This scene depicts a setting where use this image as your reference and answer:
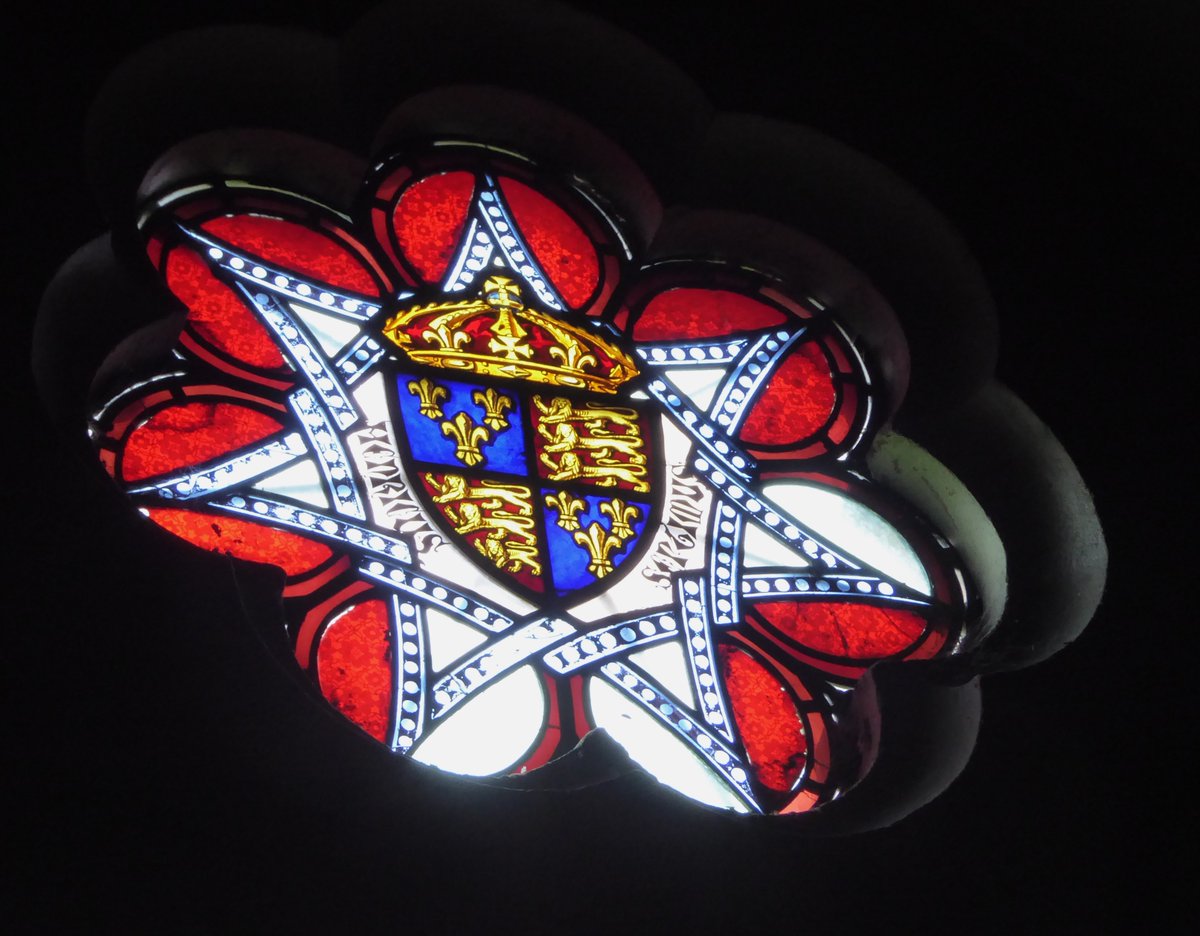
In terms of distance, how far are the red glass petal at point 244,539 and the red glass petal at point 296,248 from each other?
1.74 feet

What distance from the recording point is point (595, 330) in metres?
3.88

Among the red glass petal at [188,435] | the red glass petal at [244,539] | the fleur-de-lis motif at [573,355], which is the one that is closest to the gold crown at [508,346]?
the fleur-de-lis motif at [573,355]

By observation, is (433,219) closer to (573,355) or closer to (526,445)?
(573,355)

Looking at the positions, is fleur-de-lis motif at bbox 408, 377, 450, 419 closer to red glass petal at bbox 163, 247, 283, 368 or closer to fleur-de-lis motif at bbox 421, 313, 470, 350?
fleur-de-lis motif at bbox 421, 313, 470, 350

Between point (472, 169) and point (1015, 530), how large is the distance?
131cm

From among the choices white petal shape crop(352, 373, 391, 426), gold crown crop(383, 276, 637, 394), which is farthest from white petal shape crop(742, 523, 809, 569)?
white petal shape crop(352, 373, 391, 426)

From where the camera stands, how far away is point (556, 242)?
380 centimetres

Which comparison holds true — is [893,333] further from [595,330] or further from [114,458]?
[114,458]

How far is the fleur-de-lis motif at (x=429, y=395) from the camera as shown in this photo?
3.94m

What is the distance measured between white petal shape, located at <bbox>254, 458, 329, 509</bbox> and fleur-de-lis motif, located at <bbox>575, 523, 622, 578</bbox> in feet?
1.79

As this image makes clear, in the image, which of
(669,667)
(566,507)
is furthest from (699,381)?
(669,667)

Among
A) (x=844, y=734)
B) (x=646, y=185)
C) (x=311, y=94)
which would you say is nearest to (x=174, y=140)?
(x=311, y=94)

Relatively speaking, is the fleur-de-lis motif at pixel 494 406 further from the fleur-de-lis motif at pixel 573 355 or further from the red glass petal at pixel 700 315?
the red glass petal at pixel 700 315

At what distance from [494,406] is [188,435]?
63 cm
